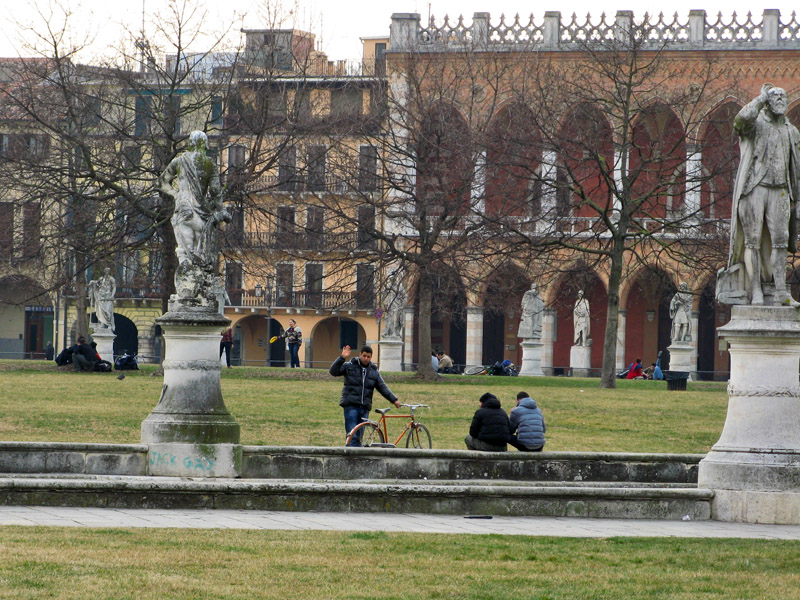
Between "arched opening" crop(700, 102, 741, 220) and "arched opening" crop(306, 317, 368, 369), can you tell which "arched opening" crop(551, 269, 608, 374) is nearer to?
"arched opening" crop(306, 317, 368, 369)

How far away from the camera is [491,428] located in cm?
1468

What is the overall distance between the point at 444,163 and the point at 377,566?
1006 inches

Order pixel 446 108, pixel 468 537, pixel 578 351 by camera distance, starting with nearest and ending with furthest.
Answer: pixel 468 537
pixel 446 108
pixel 578 351

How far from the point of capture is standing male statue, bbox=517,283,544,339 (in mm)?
42688

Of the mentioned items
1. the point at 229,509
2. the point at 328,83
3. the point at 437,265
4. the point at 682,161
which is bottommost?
the point at 229,509

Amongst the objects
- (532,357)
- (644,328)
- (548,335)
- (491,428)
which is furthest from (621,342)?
(491,428)

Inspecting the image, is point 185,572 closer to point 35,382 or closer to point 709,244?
point 35,382

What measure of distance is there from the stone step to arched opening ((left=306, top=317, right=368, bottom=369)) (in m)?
54.5

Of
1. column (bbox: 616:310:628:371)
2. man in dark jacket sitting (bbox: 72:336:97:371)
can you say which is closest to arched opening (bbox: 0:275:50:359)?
column (bbox: 616:310:628:371)

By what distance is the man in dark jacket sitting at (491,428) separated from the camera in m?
14.7

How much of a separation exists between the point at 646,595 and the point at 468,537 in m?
2.13

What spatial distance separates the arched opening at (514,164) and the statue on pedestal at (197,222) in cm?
1827

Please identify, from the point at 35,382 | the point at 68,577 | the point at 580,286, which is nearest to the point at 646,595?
the point at 68,577

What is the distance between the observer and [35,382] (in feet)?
88.1
